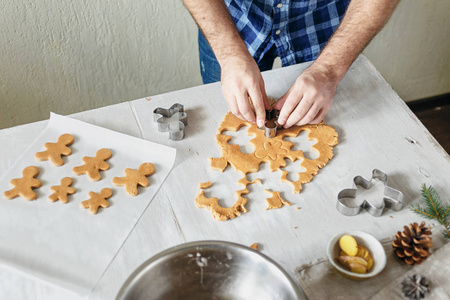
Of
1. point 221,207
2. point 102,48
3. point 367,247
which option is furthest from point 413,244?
point 102,48

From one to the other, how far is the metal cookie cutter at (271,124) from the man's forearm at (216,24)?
0.73 ft

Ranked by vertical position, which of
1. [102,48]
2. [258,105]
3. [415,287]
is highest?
[258,105]

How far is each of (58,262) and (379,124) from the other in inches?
33.5

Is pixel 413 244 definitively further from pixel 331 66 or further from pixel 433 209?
pixel 331 66

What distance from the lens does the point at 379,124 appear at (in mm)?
1223

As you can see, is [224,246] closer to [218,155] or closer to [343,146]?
[218,155]

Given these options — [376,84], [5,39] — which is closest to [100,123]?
[376,84]

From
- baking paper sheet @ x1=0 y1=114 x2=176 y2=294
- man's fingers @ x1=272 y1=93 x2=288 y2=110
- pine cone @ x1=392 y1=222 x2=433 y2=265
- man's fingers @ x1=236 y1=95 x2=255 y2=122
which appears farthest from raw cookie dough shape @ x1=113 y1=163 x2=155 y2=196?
pine cone @ x1=392 y1=222 x2=433 y2=265

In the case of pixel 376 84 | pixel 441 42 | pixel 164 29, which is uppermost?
pixel 376 84

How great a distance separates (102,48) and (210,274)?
4.69ft

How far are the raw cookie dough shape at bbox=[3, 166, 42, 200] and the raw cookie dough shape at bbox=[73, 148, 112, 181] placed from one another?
0.29ft

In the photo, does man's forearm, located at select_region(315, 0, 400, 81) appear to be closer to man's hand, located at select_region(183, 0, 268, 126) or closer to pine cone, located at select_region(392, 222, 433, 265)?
man's hand, located at select_region(183, 0, 268, 126)

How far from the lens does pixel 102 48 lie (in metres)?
2.00

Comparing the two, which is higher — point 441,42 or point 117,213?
point 117,213
